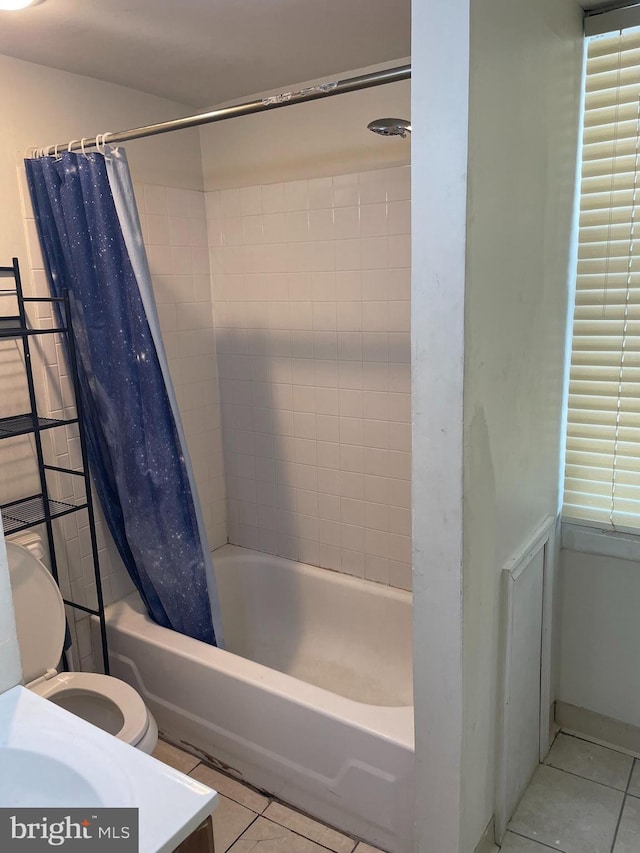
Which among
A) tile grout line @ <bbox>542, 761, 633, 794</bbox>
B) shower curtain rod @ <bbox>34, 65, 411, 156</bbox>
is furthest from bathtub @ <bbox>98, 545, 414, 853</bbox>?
shower curtain rod @ <bbox>34, 65, 411, 156</bbox>

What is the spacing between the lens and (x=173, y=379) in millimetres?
2719

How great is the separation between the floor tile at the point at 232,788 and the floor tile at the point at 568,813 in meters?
0.77

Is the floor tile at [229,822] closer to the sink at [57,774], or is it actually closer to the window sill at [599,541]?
the sink at [57,774]

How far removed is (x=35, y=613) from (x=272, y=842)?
973 millimetres

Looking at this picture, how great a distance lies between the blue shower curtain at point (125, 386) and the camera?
6.59ft

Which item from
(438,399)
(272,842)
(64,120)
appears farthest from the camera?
(64,120)

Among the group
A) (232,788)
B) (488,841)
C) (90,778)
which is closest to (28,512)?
(232,788)

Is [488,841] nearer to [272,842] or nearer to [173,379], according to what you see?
[272,842]

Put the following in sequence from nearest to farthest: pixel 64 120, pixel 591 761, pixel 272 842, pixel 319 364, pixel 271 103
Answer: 1. pixel 271 103
2. pixel 272 842
3. pixel 591 761
4. pixel 64 120
5. pixel 319 364

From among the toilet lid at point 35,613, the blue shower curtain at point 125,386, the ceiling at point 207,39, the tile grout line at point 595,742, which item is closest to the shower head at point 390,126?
the ceiling at point 207,39

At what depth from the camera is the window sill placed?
6.57 feet

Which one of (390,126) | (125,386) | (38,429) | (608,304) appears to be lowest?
(38,429)
